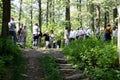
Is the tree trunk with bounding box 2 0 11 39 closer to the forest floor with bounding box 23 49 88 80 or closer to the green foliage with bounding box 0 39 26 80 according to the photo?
the forest floor with bounding box 23 49 88 80

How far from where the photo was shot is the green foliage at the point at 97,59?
39.7 feet

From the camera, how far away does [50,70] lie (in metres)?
12.5

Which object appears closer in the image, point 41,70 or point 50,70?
point 50,70

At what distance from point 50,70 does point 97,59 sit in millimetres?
2080

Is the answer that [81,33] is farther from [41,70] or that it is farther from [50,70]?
[50,70]

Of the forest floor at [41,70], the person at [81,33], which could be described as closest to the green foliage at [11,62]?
the forest floor at [41,70]

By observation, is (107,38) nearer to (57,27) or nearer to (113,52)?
(113,52)

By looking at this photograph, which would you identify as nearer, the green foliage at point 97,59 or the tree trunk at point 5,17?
the green foliage at point 97,59

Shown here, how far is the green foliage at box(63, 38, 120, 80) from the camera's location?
1210 centimetres

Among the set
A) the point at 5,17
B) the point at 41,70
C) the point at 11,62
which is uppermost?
the point at 5,17

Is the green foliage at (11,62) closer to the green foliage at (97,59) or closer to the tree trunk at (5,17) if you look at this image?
the green foliage at (97,59)

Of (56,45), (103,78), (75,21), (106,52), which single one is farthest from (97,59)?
(75,21)

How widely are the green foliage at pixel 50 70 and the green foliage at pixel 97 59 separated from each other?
3.64 ft

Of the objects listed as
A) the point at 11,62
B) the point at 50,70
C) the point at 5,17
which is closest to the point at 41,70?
the point at 50,70
